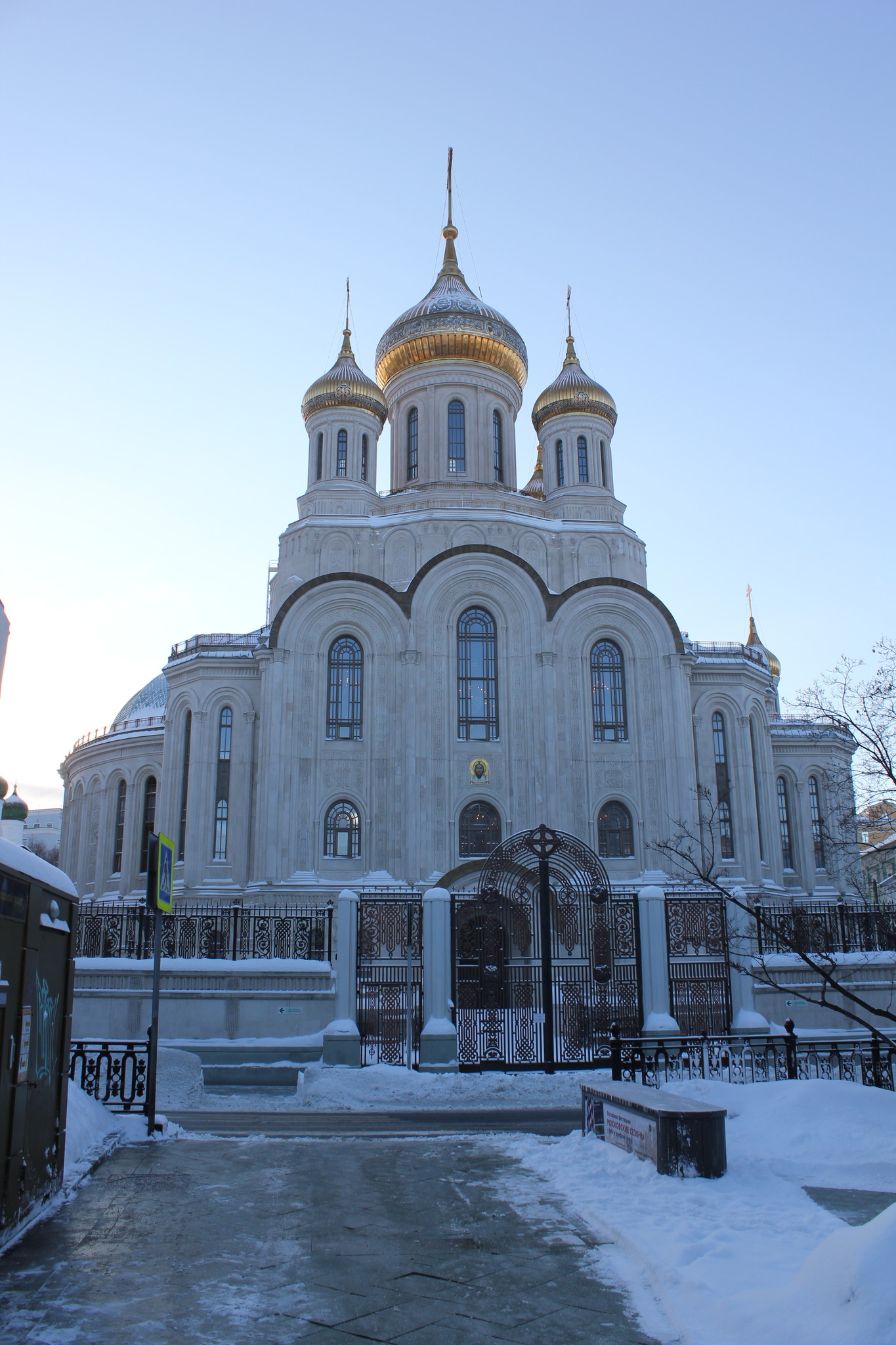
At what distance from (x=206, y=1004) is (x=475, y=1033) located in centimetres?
426

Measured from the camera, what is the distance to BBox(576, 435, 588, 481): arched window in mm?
35594

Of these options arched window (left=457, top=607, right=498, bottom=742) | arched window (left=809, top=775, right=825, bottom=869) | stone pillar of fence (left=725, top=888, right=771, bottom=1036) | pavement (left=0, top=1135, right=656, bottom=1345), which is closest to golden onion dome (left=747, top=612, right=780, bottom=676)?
arched window (left=809, top=775, right=825, bottom=869)

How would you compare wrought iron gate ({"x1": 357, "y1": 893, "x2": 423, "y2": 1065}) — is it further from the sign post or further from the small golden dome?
the small golden dome

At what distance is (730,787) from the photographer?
3178cm

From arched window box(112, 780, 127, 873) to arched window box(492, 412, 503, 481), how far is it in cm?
1707

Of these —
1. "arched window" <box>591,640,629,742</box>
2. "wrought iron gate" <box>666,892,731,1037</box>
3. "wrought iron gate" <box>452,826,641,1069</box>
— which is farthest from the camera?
"arched window" <box>591,640,629,742</box>

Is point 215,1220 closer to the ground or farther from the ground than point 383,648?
closer to the ground

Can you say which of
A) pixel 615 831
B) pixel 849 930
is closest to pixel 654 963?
pixel 849 930

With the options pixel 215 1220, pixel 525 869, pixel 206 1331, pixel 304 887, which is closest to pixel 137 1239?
pixel 215 1220

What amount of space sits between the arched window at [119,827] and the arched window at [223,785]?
337 inches

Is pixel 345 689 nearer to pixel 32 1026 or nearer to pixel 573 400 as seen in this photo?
pixel 573 400

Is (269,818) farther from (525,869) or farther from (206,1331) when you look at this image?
(206,1331)

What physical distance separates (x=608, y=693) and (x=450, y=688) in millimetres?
4538

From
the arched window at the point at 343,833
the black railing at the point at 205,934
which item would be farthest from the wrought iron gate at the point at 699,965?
the arched window at the point at 343,833
